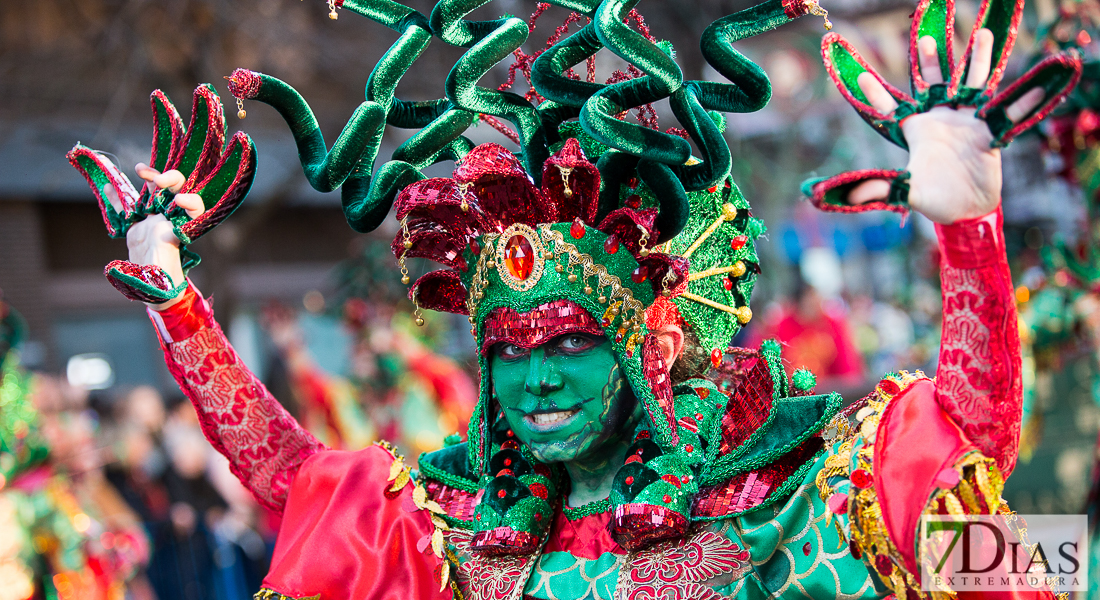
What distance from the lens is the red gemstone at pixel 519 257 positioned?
2.34m

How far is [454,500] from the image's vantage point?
2707 mm

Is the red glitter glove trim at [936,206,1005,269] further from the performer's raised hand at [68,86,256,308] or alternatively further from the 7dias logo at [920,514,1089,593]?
the performer's raised hand at [68,86,256,308]

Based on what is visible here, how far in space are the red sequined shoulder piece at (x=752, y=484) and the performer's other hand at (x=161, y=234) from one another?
1434 mm

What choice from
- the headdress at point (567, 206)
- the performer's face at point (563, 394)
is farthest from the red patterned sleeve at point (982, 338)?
the performer's face at point (563, 394)

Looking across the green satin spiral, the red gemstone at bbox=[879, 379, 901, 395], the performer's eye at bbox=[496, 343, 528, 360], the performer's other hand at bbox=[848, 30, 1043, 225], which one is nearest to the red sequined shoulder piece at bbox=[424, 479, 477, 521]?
the performer's eye at bbox=[496, 343, 528, 360]

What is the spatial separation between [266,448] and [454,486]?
52 centimetres

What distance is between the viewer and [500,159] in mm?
2291

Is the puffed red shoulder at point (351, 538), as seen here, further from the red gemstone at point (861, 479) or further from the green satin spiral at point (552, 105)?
the red gemstone at point (861, 479)

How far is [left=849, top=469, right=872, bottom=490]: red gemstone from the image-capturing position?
78.5 inches

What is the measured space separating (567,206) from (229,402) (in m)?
1.06

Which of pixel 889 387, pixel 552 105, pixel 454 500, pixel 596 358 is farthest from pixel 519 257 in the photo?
pixel 889 387

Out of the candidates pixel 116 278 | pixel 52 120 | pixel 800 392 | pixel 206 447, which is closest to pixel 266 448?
pixel 116 278

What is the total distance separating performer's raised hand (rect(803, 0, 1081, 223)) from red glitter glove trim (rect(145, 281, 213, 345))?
1651 mm

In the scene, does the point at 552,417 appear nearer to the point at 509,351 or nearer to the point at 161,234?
the point at 509,351
